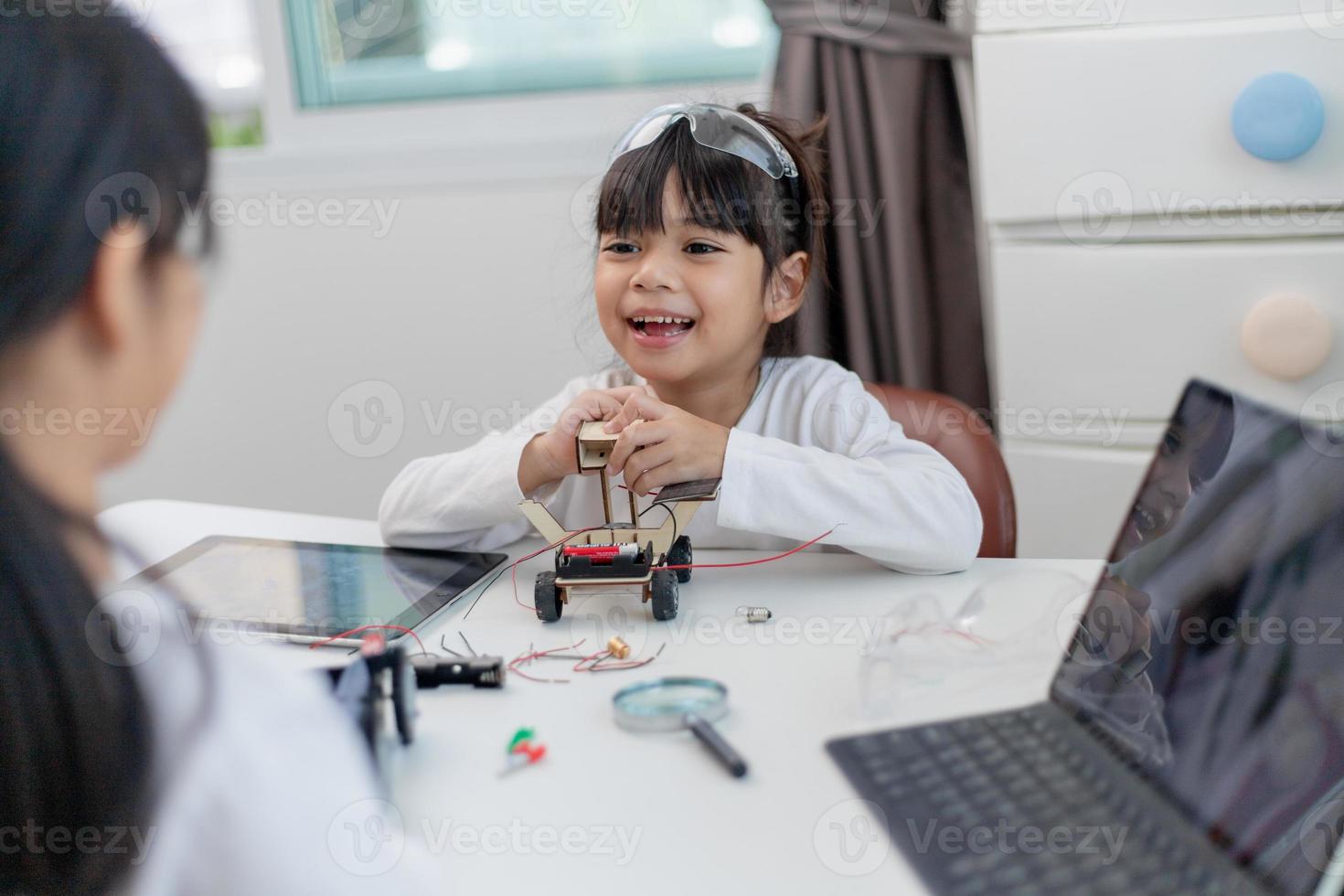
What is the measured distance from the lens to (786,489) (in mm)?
1037

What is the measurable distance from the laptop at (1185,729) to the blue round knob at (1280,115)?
0.74 meters

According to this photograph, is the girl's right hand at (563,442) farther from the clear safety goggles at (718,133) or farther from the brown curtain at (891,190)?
→ the brown curtain at (891,190)

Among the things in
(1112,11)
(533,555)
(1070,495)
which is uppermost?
(1112,11)

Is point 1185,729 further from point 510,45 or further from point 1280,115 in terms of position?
point 510,45

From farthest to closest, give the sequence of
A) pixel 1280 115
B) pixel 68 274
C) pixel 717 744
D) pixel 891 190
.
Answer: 1. pixel 891 190
2. pixel 1280 115
3. pixel 717 744
4. pixel 68 274

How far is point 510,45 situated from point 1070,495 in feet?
4.53

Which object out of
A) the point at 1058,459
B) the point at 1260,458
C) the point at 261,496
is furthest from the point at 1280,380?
the point at 261,496

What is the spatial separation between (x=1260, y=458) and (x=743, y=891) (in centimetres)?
38

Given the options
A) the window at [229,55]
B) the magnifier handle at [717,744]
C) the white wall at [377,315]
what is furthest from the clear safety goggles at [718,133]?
the window at [229,55]

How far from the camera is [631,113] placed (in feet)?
6.96

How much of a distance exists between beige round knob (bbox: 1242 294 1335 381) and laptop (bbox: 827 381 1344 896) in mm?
743

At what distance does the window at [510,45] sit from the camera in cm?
215

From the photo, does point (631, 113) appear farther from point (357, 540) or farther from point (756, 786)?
point (756, 786)

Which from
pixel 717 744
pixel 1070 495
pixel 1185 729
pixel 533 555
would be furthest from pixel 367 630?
pixel 1070 495
